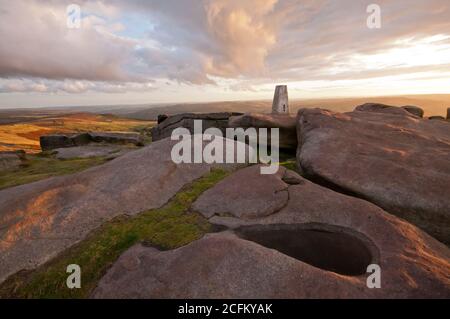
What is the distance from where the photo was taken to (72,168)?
737 inches

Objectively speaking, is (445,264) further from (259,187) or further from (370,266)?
(259,187)

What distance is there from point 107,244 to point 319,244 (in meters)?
6.27

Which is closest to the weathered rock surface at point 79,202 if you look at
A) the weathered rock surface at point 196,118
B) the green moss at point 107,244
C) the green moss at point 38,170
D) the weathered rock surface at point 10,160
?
the green moss at point 107,244

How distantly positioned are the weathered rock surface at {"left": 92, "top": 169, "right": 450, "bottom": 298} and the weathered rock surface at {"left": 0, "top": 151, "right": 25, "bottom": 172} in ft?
66.9

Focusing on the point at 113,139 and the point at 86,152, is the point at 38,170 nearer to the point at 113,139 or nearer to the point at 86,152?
the point at 86,152

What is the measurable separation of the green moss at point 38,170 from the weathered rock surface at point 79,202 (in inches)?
136

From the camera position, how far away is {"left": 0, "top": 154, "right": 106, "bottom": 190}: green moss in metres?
16.6

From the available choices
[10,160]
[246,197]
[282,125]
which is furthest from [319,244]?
[10,160]

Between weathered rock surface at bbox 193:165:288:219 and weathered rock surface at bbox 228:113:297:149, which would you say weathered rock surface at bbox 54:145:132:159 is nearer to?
weathered rock surface at bbox 228:113:297:149

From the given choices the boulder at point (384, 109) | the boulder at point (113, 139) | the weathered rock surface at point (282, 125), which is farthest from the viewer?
the boulder at point (113, 139)

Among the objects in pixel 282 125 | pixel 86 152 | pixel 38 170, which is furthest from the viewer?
pixel 86 152

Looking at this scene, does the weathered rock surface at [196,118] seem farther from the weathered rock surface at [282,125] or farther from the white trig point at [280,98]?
the weathered rock surface at [282,125]

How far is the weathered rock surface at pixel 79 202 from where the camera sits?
8.13 meters

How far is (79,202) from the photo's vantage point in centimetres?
1009
